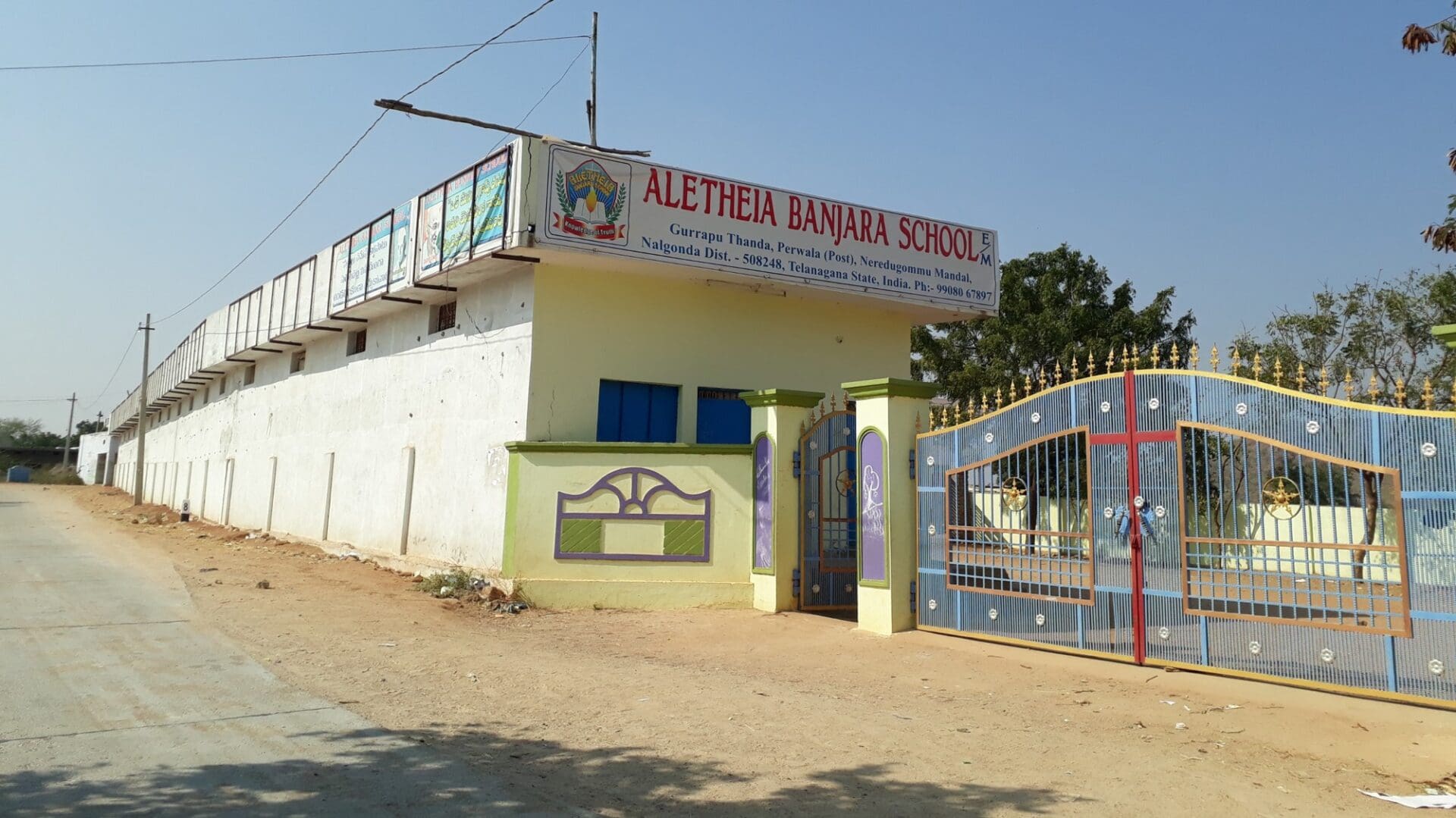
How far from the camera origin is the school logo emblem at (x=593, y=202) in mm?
12234

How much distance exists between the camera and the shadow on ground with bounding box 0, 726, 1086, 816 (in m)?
4.43

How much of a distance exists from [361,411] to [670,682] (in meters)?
12.8

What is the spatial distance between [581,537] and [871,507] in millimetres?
3925

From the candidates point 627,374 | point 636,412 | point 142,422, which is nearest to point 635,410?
point 636,412

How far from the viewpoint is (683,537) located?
37.9ft

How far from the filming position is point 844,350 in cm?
1577

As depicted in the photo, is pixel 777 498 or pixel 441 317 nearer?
pixel 777 498

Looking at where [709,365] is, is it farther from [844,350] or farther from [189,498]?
[189,498]

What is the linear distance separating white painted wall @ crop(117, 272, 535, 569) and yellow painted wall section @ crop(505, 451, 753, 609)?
87 centimetres

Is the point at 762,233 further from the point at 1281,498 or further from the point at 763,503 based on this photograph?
the point at 1281,498

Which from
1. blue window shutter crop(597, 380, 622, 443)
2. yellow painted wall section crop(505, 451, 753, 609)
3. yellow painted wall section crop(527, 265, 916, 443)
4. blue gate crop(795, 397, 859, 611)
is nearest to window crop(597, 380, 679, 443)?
blue window shutter crop(597, 380, 622, 443)

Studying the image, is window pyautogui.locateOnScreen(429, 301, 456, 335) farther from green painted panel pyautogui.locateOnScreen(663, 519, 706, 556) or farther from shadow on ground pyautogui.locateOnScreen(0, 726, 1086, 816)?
shadow on ground pyautogui.locateOnScreen(0, 726, 1086, 816)

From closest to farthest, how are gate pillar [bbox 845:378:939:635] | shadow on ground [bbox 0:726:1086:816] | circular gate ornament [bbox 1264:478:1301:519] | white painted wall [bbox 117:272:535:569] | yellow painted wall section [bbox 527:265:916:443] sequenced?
1. shadow on ground [bbox 0:726:1086:816]
2. circular gate ornament [bbox 1264:478:1301:519]
3. gate pillar [bbox 845:378:939:635]
4. yellow painted wall section [bbox 527:265:916:443]
5. white painted wall [bbox 117:272:535:569]

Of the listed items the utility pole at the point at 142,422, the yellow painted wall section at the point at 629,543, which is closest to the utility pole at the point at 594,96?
the yellow painted wall section at the point at 629,543
